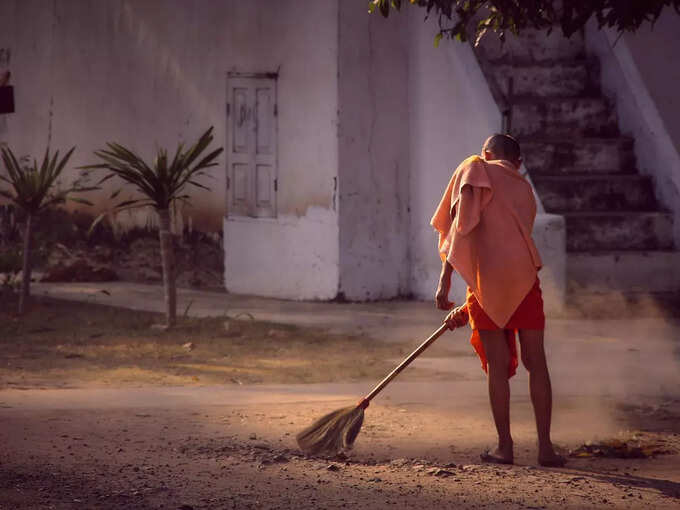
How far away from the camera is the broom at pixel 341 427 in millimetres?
5645

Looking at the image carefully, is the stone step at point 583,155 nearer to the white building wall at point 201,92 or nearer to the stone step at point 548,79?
the stone step at point 548,79

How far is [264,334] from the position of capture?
9.99 metres

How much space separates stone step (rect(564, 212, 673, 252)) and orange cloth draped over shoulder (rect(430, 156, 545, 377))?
619cm

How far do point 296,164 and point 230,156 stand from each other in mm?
923

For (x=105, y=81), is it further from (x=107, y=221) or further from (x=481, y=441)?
(x=481, y=441)

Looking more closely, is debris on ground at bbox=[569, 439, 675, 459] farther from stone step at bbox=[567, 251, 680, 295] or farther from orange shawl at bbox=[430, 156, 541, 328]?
stone step at bbox=[567, 251, 680, 295]

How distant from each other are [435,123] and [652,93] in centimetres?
219

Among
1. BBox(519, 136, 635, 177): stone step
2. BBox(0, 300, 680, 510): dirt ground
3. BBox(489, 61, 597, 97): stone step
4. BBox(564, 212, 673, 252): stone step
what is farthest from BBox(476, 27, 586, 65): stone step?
BBox(0, 300, 680, 510): dirt ground

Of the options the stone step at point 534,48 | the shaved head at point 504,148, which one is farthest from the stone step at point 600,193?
the shaved head at point 504,148

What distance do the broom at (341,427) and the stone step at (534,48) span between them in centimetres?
799

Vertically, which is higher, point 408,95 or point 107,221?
point 408,95

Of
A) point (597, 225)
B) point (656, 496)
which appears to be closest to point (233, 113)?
point (597, 225)

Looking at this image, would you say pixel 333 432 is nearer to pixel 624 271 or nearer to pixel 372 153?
pixel 624 271

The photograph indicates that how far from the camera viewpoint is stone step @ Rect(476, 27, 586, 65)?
43.4ft
